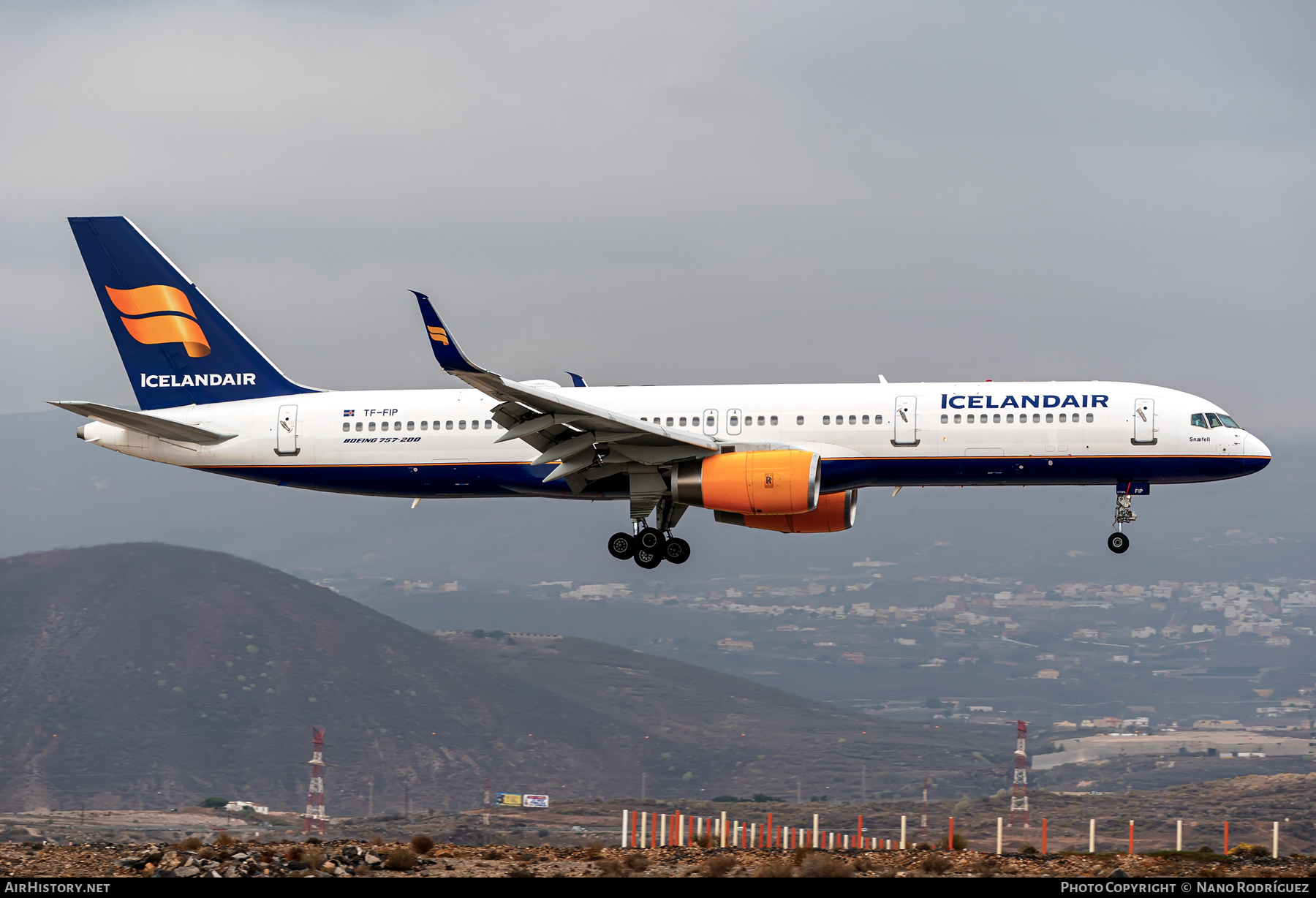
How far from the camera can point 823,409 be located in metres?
49.9

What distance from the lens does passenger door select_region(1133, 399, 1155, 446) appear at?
161 ft

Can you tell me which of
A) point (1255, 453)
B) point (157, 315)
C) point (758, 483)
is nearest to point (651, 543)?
point (758, 483)

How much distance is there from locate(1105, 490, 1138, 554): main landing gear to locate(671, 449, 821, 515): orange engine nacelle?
424 inches

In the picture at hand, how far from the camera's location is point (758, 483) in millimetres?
47969

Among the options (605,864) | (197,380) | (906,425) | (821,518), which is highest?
(197,380)

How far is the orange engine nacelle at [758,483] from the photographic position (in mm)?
47688

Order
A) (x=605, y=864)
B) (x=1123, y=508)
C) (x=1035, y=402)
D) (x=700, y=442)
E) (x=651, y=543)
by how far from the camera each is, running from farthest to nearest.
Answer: (x=651, y=543) < (x=1123, y=508) < (x=1035, y=402) < (x=700, y=442) < (x=605, y=864)

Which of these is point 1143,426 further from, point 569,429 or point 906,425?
point 569,429

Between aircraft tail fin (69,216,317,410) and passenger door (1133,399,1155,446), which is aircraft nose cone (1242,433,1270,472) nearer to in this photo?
passenger door (1133,399,1155,446)

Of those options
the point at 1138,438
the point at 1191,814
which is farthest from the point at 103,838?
the point at 1138,438

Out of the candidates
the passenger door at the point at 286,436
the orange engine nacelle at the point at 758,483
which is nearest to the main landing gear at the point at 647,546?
the orange engine nacelle at the point at 758,483

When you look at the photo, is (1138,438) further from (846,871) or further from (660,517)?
(846,871)

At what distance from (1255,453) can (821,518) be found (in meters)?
15.0

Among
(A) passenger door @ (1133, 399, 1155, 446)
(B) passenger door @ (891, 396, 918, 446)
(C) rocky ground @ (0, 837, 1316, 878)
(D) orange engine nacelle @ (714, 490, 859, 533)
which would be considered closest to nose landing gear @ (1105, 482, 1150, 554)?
(A) passenger door @ (1133, 399, 1155, 446)
